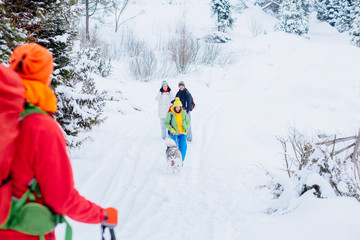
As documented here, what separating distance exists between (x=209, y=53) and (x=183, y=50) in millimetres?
2913

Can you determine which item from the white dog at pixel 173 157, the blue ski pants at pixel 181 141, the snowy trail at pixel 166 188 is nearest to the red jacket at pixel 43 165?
the snowy trail at pixel 166 188

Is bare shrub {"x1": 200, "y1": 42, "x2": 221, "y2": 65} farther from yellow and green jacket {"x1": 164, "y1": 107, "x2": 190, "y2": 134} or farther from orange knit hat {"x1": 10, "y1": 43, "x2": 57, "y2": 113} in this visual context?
orange knit hat {"x1": 10, "y1": 43, "x2": 57, "y2": 113}

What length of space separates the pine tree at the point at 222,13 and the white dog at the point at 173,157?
2961 centimetres

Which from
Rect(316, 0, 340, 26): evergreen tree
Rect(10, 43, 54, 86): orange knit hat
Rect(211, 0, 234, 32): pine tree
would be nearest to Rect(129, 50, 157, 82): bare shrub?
Rect(211, 0, 234, 32): pine tree

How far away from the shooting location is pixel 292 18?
124 feet

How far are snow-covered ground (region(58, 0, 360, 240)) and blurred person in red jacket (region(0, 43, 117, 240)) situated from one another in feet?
8.75

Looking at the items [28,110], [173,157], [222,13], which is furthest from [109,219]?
[222,13]

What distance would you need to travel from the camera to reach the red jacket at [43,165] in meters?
1.42

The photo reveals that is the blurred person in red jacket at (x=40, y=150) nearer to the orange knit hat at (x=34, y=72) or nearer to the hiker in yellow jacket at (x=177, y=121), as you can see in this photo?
the orange knit hat at (x=34, y=72)

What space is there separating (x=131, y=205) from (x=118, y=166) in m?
1.88

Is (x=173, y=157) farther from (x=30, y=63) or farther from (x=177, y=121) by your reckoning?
(x=30, y=63)

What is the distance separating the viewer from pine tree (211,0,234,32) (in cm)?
3316

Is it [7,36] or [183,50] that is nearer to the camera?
[7,36]

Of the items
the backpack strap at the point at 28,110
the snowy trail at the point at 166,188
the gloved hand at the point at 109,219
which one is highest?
the backpack strap at the point at 28,110
